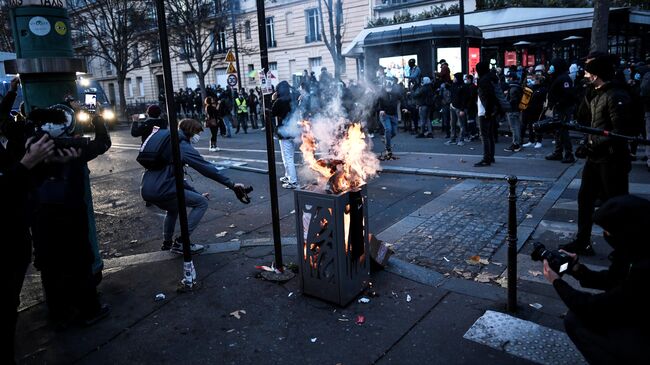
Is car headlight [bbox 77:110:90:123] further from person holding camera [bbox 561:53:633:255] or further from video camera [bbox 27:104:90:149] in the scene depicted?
person holding camera [bbox 561:53:633:255]

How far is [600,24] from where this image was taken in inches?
529

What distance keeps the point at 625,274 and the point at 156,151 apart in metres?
4.53

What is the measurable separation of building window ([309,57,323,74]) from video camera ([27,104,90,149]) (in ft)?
109

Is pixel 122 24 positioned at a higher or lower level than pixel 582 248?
higher

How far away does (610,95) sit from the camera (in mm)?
4805

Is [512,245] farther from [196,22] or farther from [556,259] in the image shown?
[196,22]

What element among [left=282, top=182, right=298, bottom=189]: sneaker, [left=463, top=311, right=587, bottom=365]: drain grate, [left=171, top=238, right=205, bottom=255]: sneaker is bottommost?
[left=463, top=311, right=587, bottom=365]: drain grate

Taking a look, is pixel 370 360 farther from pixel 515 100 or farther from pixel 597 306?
pixel 515 100

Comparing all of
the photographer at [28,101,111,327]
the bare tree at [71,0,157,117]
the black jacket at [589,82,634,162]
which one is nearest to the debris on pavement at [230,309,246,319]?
the photographer at [28,101,111,327]

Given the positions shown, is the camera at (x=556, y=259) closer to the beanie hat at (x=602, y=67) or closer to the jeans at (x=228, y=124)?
the beanie hat at (x=602, y=67)

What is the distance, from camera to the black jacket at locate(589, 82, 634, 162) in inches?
186

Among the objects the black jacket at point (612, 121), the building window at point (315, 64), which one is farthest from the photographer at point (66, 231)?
the building window at point (315, 64)

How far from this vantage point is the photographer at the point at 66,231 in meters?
3.86

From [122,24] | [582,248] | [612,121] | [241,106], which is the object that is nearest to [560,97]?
[612,121]
